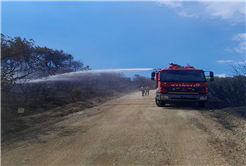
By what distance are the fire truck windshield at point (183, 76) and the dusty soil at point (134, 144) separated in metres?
3.83

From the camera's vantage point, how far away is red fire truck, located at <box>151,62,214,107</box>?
38.9ft

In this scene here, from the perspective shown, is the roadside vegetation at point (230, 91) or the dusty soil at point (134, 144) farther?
the roadside vegetation at point (230, 91)

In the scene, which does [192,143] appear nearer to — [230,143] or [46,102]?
[230,143]

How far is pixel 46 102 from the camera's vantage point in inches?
544

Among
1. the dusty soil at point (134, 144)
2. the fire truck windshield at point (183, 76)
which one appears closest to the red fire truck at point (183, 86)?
the fire truck windshield at point (183, 76)

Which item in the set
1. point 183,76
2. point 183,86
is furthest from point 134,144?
point 183,76

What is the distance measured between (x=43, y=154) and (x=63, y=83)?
15285 millimetres

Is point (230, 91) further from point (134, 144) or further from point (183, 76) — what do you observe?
point (134, 144)

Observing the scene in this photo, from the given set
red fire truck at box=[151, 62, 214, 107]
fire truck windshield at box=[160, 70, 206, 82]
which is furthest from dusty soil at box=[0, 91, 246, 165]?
fire truck windshield at box=[160, 70, 206, 82]

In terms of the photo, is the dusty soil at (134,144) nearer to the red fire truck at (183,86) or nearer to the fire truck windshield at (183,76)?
the red fire truck at (183,86)

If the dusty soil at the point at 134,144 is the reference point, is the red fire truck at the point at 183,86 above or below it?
above

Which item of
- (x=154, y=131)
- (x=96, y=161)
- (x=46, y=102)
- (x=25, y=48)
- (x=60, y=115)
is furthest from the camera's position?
(x=46, y=102)

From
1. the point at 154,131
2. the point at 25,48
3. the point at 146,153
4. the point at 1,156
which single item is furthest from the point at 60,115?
the point at 146,153

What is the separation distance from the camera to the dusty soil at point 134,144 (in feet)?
16.5
